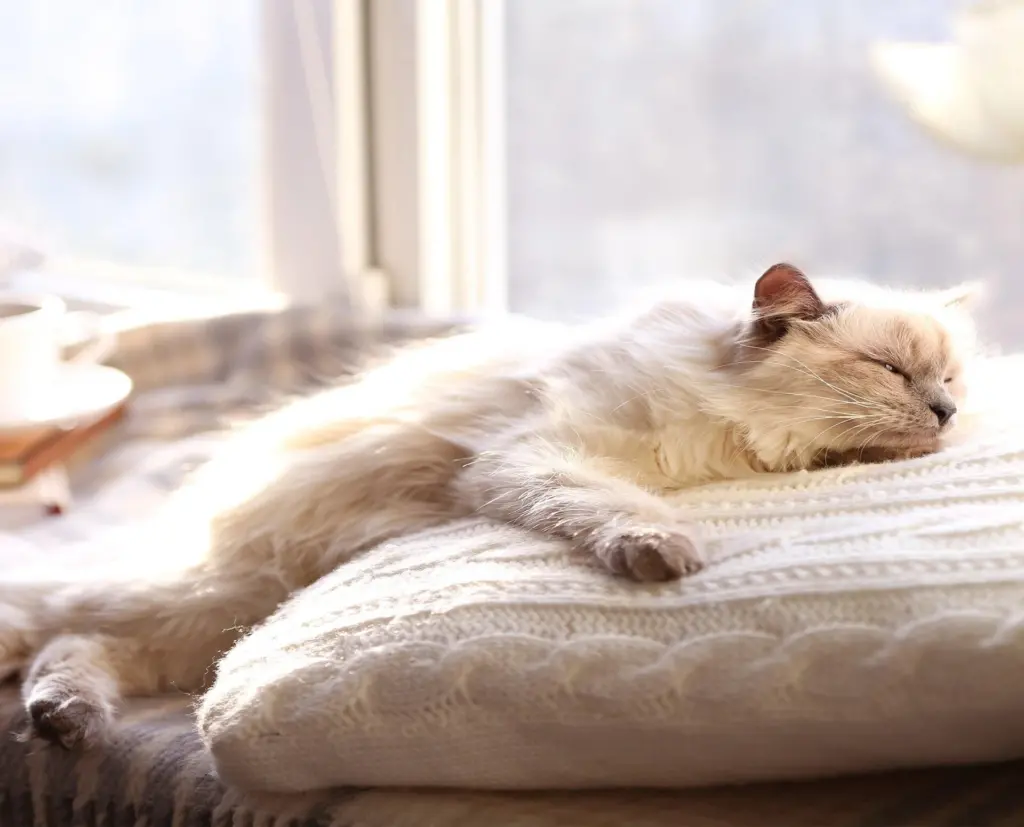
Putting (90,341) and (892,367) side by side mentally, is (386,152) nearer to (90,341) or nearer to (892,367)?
(90,341)

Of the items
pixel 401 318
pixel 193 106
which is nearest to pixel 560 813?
pixel 401 318

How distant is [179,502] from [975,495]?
1004 millimetres

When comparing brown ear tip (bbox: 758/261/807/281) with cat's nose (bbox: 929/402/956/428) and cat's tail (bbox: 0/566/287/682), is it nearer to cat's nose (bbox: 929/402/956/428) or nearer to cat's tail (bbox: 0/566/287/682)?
cat's nose (bbox: 929/402/956/428)

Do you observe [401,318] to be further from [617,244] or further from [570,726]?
[570,726]

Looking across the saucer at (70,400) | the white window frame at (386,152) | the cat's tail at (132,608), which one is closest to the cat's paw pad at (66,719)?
the cat's tail at (132,608)

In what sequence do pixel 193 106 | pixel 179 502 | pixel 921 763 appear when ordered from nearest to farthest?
pixel 921 763 → pixel 179 502 → pixel 193 106

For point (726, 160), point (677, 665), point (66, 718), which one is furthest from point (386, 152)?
point (677, 665)

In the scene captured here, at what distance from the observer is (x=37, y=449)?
1.84m

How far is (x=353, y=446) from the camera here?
135 cm

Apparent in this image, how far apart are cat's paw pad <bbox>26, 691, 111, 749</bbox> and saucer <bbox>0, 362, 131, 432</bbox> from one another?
67 cm

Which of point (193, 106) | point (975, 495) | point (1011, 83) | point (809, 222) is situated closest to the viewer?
point (975, 495)

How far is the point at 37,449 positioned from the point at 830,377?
1.30 m

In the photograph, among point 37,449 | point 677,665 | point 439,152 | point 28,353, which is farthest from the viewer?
point 439,152

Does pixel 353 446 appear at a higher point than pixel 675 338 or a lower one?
lower
